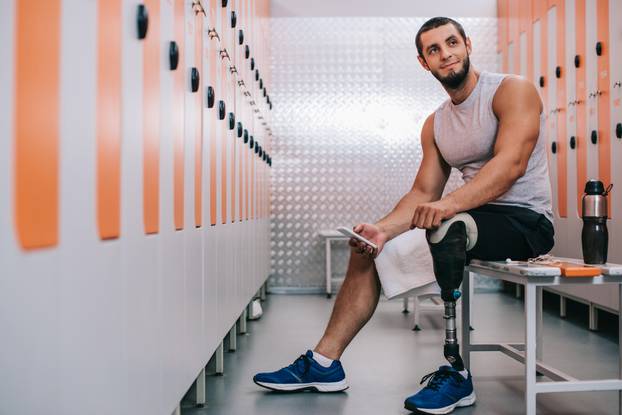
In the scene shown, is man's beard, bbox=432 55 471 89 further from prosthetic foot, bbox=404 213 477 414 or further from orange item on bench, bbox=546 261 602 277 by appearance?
orange item on bench, bbox=546 261 602 277

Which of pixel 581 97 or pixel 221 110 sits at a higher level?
pixel 581 97

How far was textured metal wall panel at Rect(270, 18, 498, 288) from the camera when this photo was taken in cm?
620

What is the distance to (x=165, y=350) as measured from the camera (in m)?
1.75

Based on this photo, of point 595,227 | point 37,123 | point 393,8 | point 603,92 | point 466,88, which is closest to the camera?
point 37,123

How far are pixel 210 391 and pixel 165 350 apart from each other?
3.60ft

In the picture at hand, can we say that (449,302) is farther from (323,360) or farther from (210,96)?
(210,96)

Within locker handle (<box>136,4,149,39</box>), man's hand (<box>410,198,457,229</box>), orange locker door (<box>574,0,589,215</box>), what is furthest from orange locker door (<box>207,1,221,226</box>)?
orange locker door (<box>574,0,589,215</box>)

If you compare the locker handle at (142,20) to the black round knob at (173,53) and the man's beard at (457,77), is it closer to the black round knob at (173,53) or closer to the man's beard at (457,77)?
the black round knob at (173,53)

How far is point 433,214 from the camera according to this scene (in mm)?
2357

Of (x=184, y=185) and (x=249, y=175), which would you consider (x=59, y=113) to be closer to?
(x=184, y=185)

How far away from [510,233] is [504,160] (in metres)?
0.30

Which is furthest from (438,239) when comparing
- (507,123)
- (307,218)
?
(307,218)

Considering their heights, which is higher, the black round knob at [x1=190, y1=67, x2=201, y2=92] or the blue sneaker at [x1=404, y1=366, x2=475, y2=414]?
the black round knob at [x1=190, y1=67, x2=201, y2=92]

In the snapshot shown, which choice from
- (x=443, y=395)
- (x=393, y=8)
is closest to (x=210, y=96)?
(x=443, y=395)
